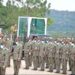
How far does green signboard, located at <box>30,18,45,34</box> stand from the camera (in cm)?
4134

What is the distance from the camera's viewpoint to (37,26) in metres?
41.7

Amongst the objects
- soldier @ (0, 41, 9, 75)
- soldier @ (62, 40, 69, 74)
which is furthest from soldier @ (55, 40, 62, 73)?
soldier @ (0, 41, 9, 75)

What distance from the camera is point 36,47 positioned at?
91.2ft

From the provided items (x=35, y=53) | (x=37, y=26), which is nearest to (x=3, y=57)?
(x=35, y=53)

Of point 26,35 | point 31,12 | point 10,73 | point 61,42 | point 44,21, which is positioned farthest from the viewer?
point 31,12

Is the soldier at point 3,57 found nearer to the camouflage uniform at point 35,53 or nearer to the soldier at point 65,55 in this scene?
the soldier at point 65,55

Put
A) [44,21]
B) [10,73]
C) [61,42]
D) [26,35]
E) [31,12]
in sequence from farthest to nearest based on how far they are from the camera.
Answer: [31,12] → [44,21] → [26,35] → [61,42] → [10,73]

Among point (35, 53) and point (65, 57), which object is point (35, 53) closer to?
point (35, 53)

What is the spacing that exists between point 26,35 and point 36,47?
11990 millimetres

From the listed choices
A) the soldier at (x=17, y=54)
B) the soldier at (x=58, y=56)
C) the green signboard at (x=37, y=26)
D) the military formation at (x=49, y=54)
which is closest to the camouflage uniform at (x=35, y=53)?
the military formation at (x=49, y=54)

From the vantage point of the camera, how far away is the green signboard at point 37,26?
41.3 metres

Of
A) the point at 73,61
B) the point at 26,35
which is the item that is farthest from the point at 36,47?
the point at 26,35

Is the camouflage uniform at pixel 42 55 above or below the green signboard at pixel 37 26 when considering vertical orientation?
below

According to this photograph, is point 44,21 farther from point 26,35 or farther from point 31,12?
point 31,12
